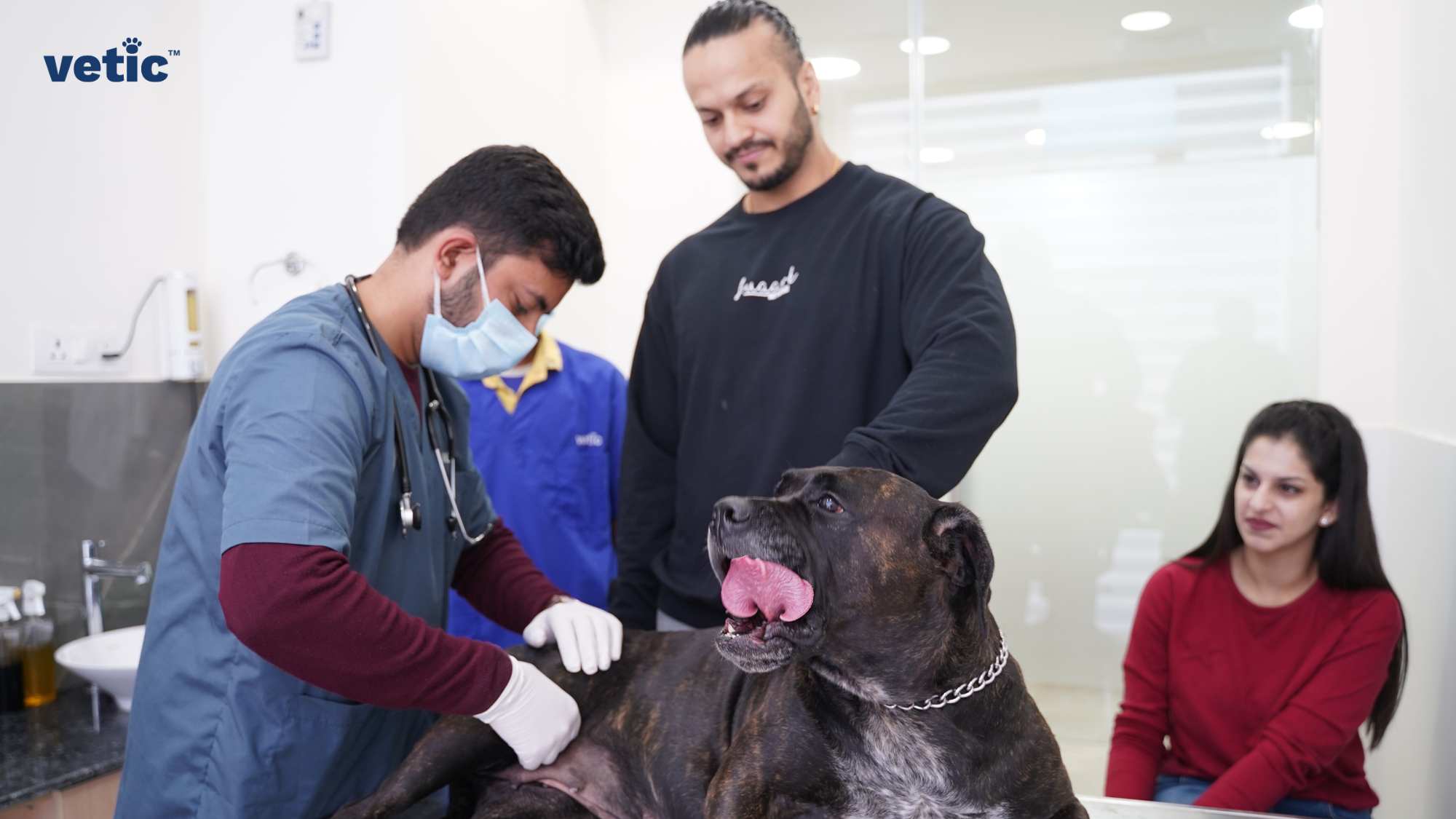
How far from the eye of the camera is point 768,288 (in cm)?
205

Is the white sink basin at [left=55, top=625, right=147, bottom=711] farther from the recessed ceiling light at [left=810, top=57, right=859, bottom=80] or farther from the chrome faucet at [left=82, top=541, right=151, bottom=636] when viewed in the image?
the recessed ceiling light at [left=810, top=57, right=859, bottom=80]

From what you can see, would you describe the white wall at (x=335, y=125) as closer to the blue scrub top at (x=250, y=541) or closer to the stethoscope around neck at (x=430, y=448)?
the stethoscope around neck at (x=430, y=448)

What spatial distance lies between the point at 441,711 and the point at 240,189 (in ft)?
9.03

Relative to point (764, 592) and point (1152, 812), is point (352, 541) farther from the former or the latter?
point (1152, 812)

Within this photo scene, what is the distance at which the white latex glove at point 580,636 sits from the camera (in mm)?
1693

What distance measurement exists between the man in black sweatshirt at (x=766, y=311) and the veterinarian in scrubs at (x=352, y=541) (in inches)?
14.7

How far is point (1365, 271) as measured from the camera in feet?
12.4

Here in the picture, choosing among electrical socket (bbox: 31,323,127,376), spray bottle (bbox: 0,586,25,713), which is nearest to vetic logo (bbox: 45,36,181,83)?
electrical socket (bbox: 31,323,127,376)

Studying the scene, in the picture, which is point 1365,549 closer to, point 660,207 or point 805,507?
point 805,507

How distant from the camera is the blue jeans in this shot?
7.69 ft

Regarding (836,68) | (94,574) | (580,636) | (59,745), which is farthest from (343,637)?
(836,68)

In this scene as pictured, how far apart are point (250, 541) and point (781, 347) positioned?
1002 millimetres

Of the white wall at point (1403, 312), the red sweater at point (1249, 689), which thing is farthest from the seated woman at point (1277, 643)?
the white wall at point (1403, 312)

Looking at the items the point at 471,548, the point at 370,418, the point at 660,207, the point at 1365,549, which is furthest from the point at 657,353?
the point at 660,207
